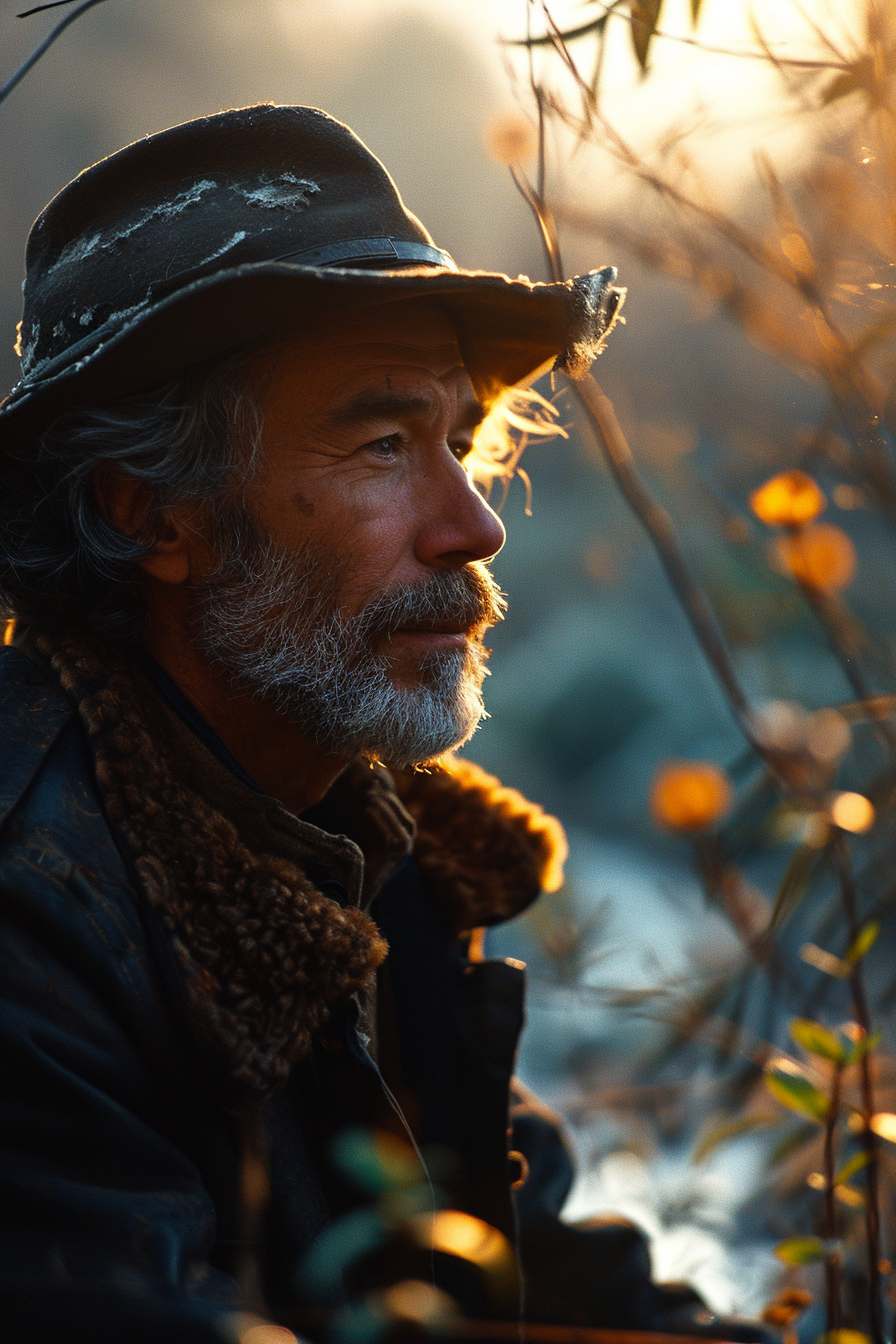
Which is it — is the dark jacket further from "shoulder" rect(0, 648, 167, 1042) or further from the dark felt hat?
the dark felt hat

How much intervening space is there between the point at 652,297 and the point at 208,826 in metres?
2.65

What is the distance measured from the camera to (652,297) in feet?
10.6

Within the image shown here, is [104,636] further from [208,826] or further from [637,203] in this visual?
[637,203]

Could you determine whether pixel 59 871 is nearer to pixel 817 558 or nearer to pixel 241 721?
pixel 241 721

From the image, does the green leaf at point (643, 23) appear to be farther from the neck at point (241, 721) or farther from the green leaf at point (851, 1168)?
the green leaf at point (851, 1168)

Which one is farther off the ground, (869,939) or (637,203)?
(637,203)

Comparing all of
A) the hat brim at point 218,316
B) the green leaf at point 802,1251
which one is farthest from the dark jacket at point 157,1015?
the green leaf at point 802,1251

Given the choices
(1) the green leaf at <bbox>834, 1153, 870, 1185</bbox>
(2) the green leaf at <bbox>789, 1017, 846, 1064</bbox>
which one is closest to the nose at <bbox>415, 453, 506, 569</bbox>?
(2) the green leaf at <bbox>789, 1017, 846, 1064</bbox>

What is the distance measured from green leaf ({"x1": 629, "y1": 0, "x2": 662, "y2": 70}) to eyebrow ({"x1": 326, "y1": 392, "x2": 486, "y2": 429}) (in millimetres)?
614

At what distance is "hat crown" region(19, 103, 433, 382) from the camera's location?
1.46m

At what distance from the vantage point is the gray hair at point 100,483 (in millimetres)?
1578

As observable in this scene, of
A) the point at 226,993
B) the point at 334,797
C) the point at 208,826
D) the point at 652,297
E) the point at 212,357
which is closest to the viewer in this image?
the point at 226,993

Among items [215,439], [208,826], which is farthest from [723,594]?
[208,826]

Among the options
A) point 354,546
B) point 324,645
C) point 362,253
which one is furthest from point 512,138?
point 324,645
